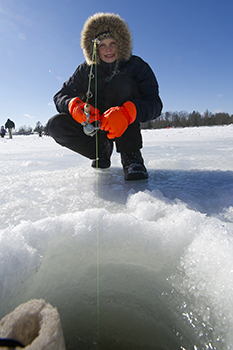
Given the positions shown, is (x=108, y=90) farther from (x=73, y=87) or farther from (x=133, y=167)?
(x=133, y=167)

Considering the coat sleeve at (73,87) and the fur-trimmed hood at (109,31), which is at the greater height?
the fur-trimmed hood at (109,31)

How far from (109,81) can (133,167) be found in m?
0.87

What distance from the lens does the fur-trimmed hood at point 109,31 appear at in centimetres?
195

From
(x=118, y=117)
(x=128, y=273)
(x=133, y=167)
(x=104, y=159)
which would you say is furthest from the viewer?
(x=104, y=159)

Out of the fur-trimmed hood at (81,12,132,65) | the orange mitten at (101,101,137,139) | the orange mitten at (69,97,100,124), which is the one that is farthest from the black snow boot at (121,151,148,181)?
the fur-trimmed hood at (81,12,132,65)

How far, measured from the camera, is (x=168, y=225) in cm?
88

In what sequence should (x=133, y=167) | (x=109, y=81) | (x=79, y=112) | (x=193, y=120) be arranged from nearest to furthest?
(x=79, y=112)
(x=133, y=167)
(x=109, y=81)
(x=193, y=120)

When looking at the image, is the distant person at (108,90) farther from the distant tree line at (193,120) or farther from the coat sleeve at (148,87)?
the distant tree line at (193,120)

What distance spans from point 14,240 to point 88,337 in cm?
41

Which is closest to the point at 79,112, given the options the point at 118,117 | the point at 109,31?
the point at 118,117

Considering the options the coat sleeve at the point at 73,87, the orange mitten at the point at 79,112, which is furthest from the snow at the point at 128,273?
the coat sleeve at the point at 73,87

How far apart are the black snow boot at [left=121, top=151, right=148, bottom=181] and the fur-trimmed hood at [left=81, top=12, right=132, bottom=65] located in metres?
0.99

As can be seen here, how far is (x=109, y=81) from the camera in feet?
6.24

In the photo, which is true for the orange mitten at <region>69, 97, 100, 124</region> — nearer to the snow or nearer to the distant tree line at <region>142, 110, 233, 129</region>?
the snow
